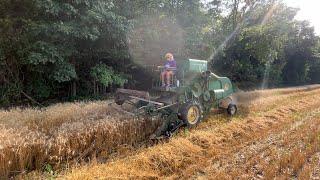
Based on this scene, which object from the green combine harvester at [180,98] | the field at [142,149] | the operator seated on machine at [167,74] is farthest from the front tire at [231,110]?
the operator seated on machine at [167,74]

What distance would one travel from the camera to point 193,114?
8203 millimetres

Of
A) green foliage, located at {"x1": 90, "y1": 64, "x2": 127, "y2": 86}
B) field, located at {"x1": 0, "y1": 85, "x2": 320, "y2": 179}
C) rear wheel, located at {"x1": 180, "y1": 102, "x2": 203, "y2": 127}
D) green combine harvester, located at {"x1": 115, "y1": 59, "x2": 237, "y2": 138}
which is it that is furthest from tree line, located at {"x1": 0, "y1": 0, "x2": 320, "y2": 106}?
rear wheel, located at {"x1": 180, "y1": 102, "x2": 203, "y2": 127}

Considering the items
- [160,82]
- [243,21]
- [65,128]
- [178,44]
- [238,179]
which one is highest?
[243,21]

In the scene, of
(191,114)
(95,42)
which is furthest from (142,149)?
(95,42)

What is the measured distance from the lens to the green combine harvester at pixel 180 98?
755cm

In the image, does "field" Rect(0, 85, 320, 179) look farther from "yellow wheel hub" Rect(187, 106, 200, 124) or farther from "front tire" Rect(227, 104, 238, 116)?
"front tire" Rect(227, 104, 238, 116)

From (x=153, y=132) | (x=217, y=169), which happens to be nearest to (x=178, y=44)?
(x=153, y=132)

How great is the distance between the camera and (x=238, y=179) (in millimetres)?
4766

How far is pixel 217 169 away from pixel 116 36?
8432 mm

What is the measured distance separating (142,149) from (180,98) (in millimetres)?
2366

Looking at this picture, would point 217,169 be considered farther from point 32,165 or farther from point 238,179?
point 32,165

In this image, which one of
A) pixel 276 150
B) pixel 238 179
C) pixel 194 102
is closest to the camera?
pixel 238 179

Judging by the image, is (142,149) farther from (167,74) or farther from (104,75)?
(104,75)

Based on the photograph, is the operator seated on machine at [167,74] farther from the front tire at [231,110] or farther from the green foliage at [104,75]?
the green foliage at [104,75]
